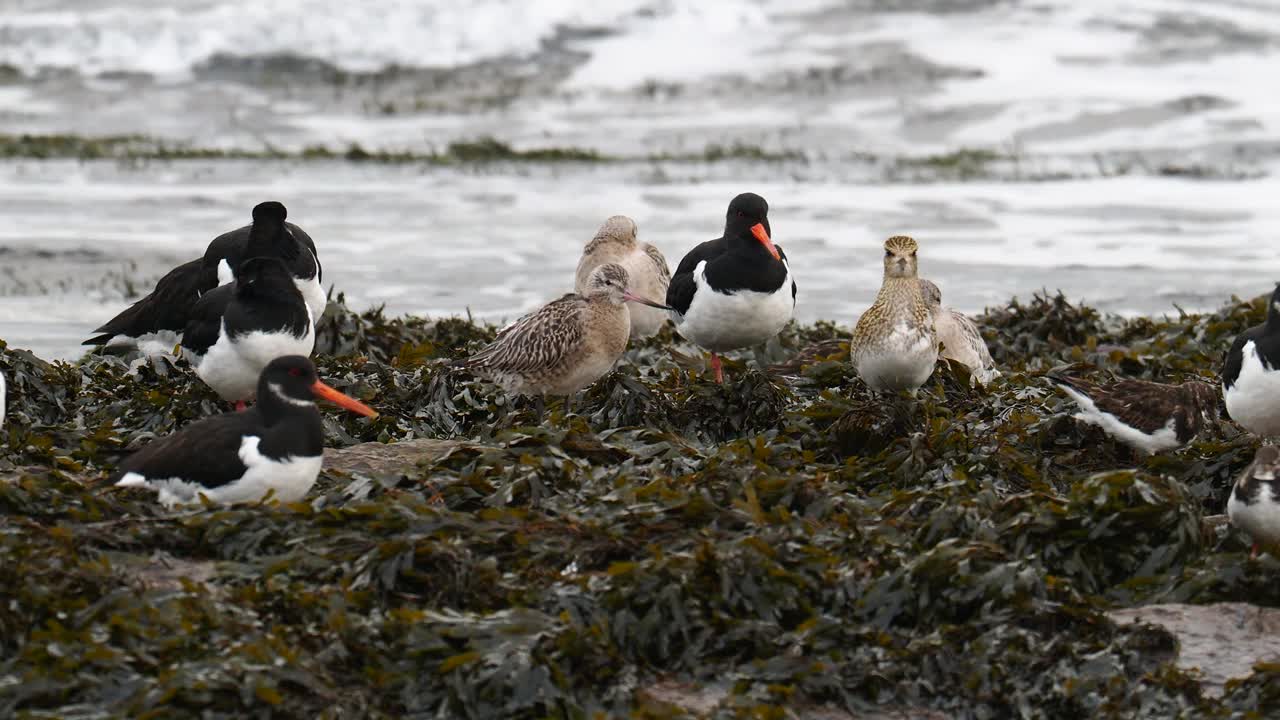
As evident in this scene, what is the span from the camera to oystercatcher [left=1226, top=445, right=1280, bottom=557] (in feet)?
18.1

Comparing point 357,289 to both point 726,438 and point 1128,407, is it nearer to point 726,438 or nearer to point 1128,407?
point 726,438

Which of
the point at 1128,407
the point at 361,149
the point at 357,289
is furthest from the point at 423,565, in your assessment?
the point at 361,149

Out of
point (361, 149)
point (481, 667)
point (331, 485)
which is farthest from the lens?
point (361, 149)

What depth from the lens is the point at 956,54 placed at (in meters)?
23.6

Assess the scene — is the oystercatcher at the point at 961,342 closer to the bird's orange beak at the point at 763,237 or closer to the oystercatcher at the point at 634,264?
the bird's orange beak at the point at 763,237

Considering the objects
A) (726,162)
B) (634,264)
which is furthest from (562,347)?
(726,162)

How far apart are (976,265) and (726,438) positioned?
6.98 m

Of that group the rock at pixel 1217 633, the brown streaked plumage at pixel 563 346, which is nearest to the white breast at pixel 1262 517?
the rock at pixel 1217 633

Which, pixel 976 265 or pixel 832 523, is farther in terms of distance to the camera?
pixel 976 265

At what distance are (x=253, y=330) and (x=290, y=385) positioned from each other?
3.68 feet

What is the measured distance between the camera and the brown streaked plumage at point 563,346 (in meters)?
7.48

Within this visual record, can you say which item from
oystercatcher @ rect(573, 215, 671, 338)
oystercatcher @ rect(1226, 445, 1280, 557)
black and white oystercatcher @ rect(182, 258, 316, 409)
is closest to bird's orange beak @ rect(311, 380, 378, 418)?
black and white oystercatcher @ rect(182, 258, 316, 409)

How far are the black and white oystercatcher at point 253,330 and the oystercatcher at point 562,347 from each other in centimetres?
93

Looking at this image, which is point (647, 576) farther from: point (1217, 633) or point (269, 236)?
point (269, 236)
